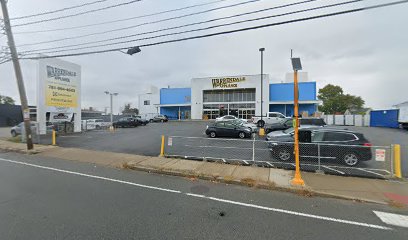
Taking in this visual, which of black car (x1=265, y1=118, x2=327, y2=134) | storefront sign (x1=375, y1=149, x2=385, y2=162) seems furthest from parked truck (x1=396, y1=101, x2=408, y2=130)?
storefront sign (x1=375, y1=149, x2=385, y2=162)

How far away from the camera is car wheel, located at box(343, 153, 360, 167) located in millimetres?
8500

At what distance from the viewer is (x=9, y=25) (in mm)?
12359

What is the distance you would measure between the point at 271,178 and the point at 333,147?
3.46 meters

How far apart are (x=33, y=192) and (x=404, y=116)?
37.7 m

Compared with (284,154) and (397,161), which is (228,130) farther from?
(397,161)

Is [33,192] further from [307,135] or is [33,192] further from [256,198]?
[307,135]

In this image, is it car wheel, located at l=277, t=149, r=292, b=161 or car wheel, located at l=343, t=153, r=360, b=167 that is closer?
car wheel, located at l=343, t=153, r=360, b=167

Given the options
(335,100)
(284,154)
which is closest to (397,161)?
(284,154)

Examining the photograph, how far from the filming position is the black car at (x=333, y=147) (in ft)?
27.6

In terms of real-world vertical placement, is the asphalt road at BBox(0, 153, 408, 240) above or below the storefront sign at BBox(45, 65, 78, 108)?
below

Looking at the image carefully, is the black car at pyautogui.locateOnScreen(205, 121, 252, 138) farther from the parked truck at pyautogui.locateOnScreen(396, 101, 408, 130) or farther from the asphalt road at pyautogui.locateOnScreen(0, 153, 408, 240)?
the parked truck at pyautogui.locateOnScreen(396, 101, 408, 130)

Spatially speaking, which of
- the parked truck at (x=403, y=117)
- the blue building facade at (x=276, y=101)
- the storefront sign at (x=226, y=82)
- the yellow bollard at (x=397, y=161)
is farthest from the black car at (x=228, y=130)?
the storefront sign at (x=226, y=82)

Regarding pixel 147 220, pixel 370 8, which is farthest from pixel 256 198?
pixel 370 8

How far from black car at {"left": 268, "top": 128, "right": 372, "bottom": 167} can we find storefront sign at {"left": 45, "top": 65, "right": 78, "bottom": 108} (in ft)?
68.4
